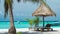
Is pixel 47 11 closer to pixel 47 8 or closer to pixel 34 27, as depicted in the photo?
pixel 47 8

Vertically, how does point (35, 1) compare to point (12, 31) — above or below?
above

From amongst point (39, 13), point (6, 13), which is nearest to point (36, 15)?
point (39, 13)

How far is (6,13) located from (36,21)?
18.7 feet

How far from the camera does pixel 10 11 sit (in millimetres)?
12547

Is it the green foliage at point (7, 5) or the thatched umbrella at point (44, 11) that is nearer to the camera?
the green foliage at point (7, 5)

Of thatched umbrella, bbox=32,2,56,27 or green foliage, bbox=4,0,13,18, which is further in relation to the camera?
thatched umbrella, bbox=32,2,56,27

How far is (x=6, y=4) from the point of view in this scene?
1249cm

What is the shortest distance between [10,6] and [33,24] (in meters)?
6.25

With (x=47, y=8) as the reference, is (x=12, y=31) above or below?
below

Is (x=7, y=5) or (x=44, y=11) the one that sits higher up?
(x=7, y=5)

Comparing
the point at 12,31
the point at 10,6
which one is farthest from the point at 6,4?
the point at 12,31

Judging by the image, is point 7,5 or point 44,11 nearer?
point 7,5

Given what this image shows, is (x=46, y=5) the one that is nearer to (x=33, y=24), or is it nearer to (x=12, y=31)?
(x=33, y=24)

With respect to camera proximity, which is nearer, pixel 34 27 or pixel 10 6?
pixel 10 6
